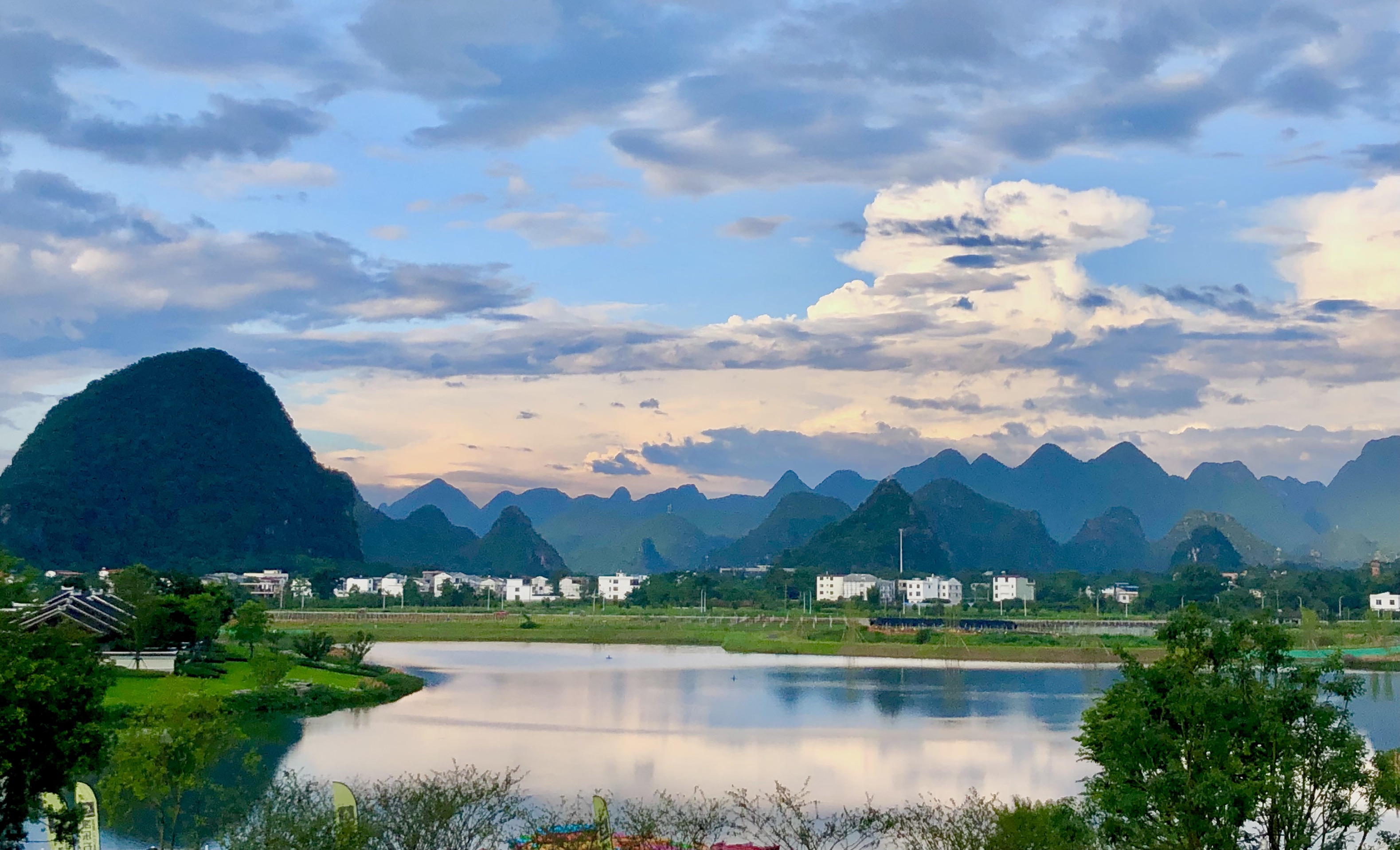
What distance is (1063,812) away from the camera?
9.06 metres

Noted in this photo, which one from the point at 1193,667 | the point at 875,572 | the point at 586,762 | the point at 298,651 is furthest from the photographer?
the point at 875,572

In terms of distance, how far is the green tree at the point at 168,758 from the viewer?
43.6 feet

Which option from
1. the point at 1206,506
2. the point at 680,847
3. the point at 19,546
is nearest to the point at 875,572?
the point at 19,546

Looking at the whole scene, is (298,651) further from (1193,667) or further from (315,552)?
(315,552)

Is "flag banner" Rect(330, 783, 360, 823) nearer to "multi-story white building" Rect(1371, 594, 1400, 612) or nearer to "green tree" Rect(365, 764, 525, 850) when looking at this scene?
"green tree" Rect(365, 764, 525, 850)

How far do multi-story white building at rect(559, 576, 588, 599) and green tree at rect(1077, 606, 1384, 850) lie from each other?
82913mm

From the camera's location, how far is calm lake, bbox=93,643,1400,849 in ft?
61.2

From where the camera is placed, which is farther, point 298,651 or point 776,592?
point 776,592

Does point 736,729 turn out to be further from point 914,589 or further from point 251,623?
point 914,589

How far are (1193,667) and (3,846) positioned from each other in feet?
29.2

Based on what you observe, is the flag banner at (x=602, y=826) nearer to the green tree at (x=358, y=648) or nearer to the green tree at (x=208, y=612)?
the green tree at (x=208, y=612)

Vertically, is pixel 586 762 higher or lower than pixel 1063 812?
lower

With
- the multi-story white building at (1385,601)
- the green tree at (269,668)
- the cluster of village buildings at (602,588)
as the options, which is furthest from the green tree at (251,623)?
the multi-story white building at (1385,601)

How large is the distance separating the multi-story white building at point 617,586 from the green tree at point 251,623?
57.7m
